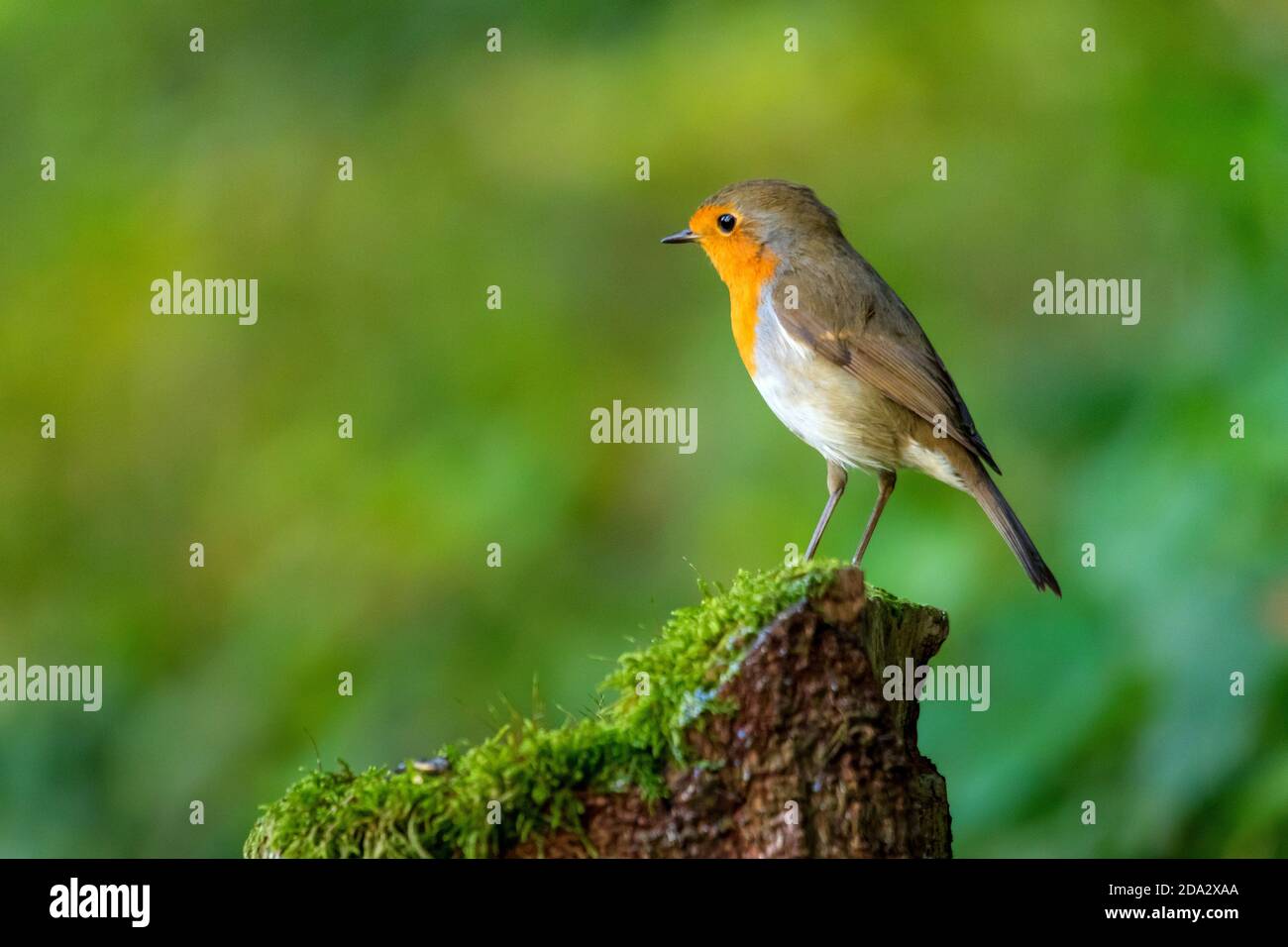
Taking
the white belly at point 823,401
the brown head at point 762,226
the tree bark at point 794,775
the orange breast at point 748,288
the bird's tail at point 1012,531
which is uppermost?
the brown head at point 762,226

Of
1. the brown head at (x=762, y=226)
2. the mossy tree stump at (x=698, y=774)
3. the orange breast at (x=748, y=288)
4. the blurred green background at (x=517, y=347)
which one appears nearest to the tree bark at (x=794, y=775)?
the mossy tree stump at (x=698, y=774)

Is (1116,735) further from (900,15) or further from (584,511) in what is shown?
(900,15)

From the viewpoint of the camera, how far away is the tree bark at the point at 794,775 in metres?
2.68

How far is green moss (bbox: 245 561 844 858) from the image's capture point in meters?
2.67

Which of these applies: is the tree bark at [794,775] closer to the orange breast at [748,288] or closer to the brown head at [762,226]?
the orange breast at [748,288]

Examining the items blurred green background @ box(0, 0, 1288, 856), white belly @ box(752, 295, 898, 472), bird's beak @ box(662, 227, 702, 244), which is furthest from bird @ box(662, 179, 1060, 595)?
blurred green background @ box(0, 0, 1288, 856)

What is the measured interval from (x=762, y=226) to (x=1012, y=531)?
130 centimetres

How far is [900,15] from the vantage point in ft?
23.7

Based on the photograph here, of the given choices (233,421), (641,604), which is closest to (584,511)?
(641,604)

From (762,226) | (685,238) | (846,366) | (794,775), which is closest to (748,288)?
(762,226)

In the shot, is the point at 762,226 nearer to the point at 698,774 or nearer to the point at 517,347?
the point at 698,774

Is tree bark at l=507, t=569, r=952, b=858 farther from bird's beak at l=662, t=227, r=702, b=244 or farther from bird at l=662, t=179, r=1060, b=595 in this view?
bird's beak at l=662, t=227, r=702, b=244

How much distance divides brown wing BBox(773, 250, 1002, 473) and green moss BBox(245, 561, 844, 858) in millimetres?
1623

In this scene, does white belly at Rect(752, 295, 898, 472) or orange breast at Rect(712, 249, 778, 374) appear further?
orange breast at Rect(712, 249, 778, 374)
